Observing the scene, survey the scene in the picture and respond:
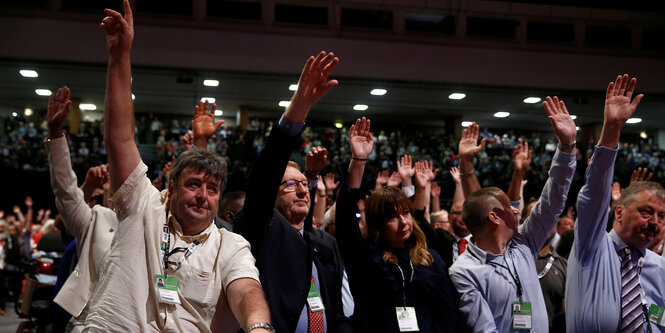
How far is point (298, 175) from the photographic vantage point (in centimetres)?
240

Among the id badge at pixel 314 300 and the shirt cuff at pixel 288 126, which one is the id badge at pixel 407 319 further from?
the shirt cuff at pixel 288 126

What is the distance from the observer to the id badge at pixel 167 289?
1534mm

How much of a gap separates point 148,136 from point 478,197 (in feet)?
37.8

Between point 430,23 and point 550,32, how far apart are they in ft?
10.8

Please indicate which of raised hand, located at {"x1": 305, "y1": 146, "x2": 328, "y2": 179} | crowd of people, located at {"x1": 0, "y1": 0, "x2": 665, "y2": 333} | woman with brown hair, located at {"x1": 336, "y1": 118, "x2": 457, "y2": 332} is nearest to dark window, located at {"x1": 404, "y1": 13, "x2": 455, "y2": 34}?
crowd of people, located at {"x1": 0, "y1": 0, "x2": 665, "y2": 333}

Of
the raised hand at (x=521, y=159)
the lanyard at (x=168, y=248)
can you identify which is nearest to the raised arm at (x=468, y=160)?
the raised hand at (x=521, y=159)

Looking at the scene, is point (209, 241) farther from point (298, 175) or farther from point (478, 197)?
point (478, 197)

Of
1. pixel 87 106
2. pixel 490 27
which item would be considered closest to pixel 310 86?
pixel 490 27

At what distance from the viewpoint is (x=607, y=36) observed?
14.8 metres

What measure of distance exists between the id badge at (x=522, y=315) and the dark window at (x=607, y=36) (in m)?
14.1

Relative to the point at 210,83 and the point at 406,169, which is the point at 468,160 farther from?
the point at 210,83

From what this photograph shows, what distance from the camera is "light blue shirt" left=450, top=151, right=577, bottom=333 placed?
2.40 meters

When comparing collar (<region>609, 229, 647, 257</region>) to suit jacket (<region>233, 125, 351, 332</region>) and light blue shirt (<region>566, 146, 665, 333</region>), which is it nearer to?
light blue shirt (<region>566, 146, 665, 333</region>)

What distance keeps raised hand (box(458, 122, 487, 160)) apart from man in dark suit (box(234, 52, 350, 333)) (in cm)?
115
